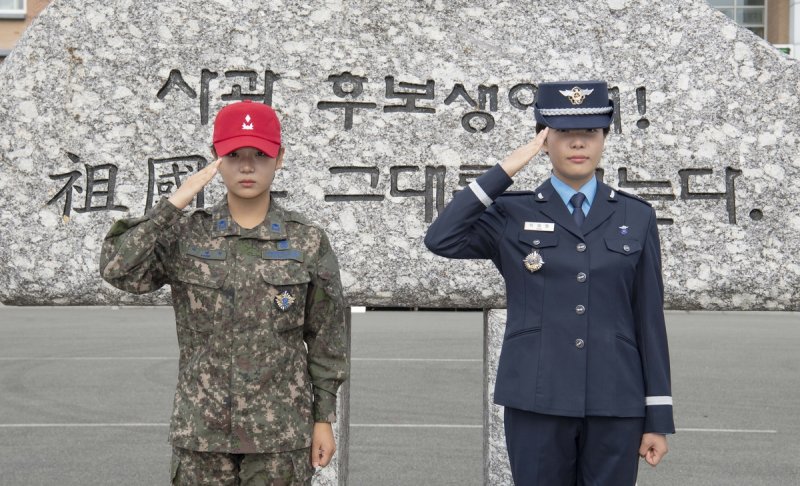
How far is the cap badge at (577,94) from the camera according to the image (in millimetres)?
2660

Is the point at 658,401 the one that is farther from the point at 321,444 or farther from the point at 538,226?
the point at 321,444

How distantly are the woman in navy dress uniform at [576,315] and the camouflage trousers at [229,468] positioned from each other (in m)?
0.50

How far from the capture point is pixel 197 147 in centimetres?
365

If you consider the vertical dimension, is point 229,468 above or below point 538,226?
below

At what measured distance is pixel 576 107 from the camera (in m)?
2.66

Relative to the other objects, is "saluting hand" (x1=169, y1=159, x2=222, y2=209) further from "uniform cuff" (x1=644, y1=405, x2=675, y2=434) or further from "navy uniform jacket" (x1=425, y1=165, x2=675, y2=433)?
"uniform cuff" (x1=644, y1=405, x2=675, y2=434)

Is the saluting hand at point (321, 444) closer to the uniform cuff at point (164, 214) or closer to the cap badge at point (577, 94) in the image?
the uniform cuff at point (164, 214)

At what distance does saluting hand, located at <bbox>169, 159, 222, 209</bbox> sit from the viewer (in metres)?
2.61

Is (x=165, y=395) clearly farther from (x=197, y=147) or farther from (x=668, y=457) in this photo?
(x=197, y=147)

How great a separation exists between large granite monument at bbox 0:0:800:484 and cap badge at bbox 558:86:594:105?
95 centimetres

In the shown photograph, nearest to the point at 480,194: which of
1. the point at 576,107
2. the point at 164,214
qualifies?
the point at 576,107

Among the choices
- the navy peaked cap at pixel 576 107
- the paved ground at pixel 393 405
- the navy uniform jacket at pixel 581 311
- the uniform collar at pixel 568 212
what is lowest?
the paved ground at pixel 393 405

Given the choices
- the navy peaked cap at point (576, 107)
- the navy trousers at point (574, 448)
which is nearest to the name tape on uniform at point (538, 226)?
the navy peaked cap at point (576, 107)

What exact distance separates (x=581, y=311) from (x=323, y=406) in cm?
60
